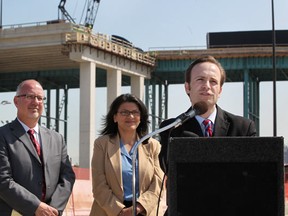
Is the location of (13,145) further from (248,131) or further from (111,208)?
(248,131)

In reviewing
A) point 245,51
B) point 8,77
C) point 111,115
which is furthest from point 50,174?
point 8,77

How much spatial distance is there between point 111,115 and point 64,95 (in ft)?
201

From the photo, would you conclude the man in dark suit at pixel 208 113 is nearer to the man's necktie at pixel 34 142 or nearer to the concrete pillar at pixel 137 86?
the man's necktie at pixel 34 142

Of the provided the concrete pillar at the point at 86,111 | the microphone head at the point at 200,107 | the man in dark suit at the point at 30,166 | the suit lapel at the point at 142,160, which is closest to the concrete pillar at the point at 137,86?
the concrete pillar at the point at 86,111

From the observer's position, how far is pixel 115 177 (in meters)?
6.56

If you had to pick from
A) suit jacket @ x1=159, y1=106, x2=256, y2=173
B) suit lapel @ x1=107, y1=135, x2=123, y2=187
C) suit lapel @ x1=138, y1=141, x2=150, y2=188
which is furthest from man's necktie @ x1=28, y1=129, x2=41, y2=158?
suit jacket @ x1=159, y1=106, x2=256, y2=173

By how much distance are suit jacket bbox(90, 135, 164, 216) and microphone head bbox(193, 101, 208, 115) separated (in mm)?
2545

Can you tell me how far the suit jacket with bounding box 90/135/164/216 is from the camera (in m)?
6.50

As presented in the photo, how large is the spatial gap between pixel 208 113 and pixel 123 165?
7.96 ft

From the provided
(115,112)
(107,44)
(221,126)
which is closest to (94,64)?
(107,44)

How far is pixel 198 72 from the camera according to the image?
14.1ft

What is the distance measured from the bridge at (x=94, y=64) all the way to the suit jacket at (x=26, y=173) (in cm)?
3742

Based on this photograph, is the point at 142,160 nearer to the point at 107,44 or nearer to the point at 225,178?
the point at 225,178

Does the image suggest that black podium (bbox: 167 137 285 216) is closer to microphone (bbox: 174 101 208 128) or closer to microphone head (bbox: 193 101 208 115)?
microphone (bbox: 174 101 208 128)
